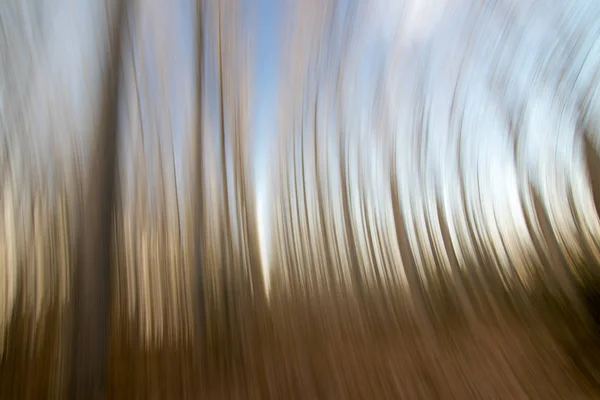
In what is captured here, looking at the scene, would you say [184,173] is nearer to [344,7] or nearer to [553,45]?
[344,7]

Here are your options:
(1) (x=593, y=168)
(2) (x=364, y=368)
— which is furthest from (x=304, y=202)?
(1) (x=593, y=168)

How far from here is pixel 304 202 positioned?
0.51 m

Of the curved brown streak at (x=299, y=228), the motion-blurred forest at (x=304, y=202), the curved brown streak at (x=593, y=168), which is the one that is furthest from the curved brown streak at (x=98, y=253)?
the curved brown streak at (x=593, y=168)

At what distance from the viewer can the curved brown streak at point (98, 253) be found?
0.38m

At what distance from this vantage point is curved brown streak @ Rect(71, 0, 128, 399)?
0.38 m

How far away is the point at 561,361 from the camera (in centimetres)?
44

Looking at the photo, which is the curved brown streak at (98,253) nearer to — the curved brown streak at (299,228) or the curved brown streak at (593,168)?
the curved brown streak at (299,228)

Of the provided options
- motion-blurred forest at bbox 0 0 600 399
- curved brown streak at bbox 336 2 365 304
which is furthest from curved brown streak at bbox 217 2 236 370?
curved brown streak at bbox 336 2 365 304

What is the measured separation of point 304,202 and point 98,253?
0.69 feet

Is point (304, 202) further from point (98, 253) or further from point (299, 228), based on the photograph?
point (98, 253)

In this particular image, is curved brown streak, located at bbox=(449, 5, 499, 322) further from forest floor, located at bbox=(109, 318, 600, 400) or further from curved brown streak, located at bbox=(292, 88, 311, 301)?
curved brown streak, located at bbox=(292, 88, 311, 301)

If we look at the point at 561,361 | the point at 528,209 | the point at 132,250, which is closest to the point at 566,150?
the point at 528,209

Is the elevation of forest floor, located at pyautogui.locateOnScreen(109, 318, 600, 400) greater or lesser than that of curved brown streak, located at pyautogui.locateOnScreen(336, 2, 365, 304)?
lesser

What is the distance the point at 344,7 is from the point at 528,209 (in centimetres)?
30
